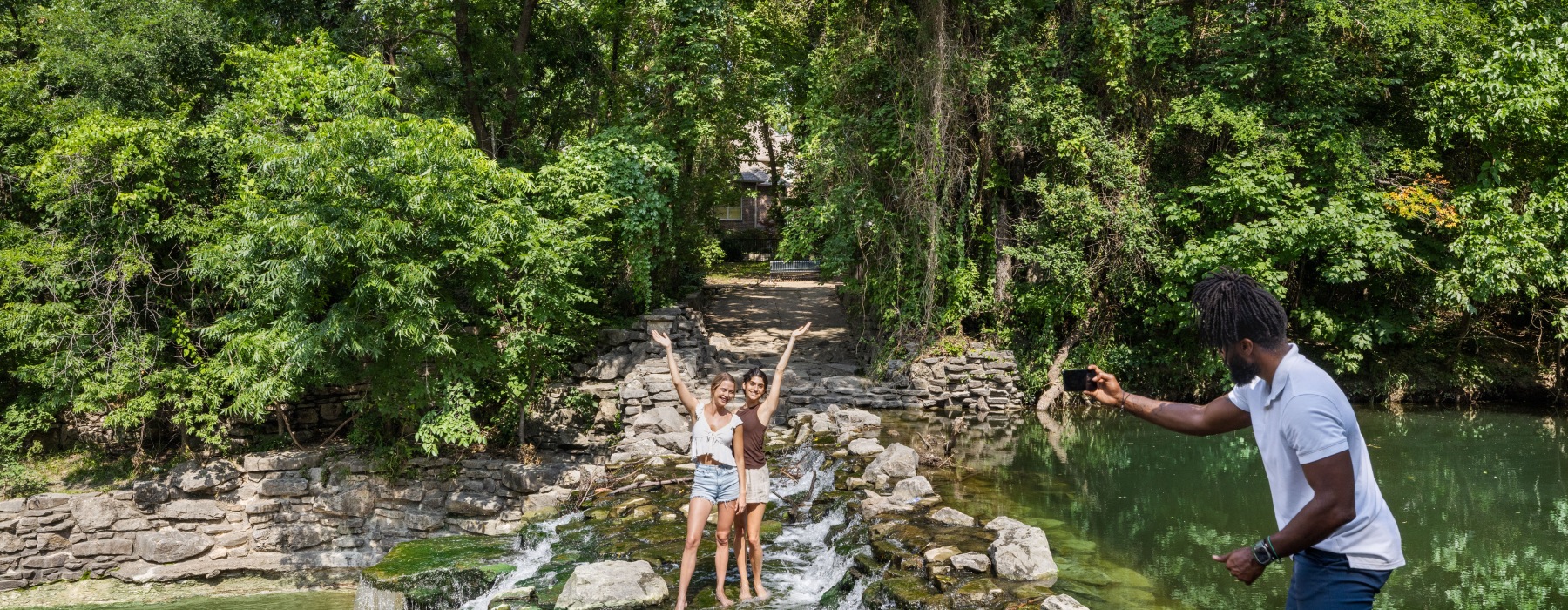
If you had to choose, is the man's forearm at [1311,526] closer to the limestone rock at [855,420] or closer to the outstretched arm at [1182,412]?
the outstretched arm at [1182,412]

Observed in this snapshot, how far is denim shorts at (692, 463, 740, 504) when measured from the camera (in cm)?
598

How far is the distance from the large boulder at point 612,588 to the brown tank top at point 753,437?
121 centimetres

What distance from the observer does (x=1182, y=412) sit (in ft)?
10.8

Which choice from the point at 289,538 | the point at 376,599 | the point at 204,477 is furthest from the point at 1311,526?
the point at 204,477

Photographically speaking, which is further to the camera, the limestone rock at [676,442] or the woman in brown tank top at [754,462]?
the limestone rock at [676,442]

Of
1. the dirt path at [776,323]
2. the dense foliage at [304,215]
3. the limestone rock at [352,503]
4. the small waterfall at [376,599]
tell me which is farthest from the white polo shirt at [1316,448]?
the dirt path at [776,323]

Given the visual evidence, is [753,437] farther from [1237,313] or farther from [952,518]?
[1237,313]

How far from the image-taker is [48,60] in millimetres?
12383

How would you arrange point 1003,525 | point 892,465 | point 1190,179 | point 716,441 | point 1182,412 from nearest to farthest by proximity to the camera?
point 1182,412 < point 716,441 < point 1003,525 < point 892,465 < point 1190,179

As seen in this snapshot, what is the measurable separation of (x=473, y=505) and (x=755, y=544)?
535cm

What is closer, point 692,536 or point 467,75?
point 692,536

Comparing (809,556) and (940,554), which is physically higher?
(940,554)

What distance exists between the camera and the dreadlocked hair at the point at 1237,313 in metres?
2.81

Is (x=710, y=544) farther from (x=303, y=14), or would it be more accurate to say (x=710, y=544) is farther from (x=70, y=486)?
(x=303, y=14)
